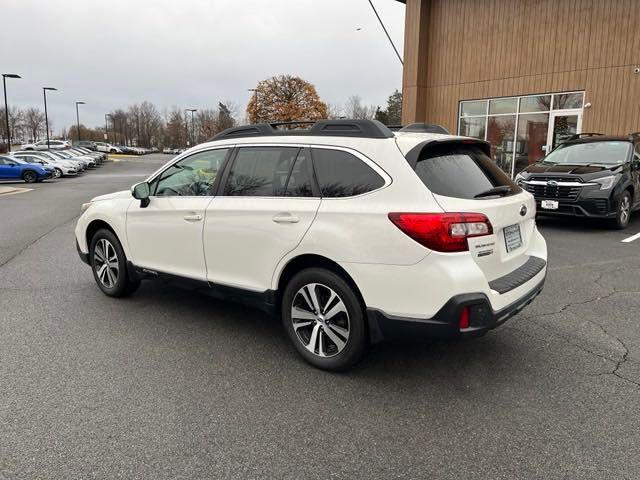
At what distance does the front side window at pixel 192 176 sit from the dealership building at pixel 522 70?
14.9m

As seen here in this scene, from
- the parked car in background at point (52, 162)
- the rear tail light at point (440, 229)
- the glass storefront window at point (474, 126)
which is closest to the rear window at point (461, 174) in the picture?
the rear tail light at point (440, 229)

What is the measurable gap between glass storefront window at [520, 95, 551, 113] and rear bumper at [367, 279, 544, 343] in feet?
52.6

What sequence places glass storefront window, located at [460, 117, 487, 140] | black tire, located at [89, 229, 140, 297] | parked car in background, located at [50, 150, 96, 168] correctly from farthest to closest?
1. parked car in background, located at [50, 150, 96, 168]
2. glass storefront window, located at [460, 117, 487, 140]
3. black tire, located at [89, 229, 140, 297]

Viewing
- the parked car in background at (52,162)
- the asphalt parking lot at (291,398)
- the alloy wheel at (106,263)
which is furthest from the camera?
the parked car in background at (52,162)

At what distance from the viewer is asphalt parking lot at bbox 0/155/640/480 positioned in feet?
8.75

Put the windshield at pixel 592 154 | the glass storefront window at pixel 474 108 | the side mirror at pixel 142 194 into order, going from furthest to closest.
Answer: the glass storefront window at pixel 474 108, the windshield at pixel 592 154, the side mirror at pixel 142 194

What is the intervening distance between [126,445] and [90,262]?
11.2ft

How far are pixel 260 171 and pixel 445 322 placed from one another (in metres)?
1.87

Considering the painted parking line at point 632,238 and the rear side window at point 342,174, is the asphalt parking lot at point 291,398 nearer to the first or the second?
the rear side window at point 342,174

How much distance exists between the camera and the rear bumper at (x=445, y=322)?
3.09 m

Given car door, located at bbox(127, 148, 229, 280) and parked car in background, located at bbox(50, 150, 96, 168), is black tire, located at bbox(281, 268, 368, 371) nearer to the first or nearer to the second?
car door, located at bbox(127, 148, 229, 280)

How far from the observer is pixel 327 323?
3668 mm

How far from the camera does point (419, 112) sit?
21.1m

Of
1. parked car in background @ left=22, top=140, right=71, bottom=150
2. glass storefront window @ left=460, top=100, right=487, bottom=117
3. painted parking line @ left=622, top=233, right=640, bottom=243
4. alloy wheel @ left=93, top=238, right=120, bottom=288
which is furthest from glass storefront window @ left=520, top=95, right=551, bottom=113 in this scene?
parked car in background @ left=22, top=140, right=71, bottom=150
